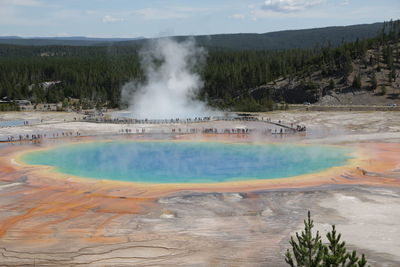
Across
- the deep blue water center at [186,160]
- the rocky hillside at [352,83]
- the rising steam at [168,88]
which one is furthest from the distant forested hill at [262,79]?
the deep blue water center at [186,160]

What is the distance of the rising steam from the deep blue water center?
23268 millimetres

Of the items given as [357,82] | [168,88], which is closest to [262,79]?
[357,82]

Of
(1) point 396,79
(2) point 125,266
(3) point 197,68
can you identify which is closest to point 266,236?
(2) point 125,266

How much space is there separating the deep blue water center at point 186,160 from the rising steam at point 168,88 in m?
23.3

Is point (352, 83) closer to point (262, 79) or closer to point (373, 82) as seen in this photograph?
point (373, 82)

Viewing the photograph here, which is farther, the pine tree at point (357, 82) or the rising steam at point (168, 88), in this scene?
the pine tree at point (357, 82)

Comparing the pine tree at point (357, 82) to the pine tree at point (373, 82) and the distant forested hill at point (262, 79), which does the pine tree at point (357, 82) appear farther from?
the pine tree at point (373, 82)

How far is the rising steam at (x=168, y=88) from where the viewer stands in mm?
69200

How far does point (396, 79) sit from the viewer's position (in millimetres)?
74000

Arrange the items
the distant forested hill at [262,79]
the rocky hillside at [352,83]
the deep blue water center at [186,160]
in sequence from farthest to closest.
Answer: the distant forested hill at [262,79] → the rocky hillside at [352,83] → the deep blue water center at [186,160]

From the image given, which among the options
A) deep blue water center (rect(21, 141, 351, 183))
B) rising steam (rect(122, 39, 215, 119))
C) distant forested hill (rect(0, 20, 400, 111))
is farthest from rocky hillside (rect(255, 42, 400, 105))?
deep blue water center (rect(21, 141, 351, 183))

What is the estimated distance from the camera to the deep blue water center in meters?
29.8

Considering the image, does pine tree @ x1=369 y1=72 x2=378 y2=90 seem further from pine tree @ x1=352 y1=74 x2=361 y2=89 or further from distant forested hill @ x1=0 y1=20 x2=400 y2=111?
pine tree @ x1=352 y1=74 x2=361 y2=89

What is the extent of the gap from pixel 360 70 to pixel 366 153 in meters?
45.5
